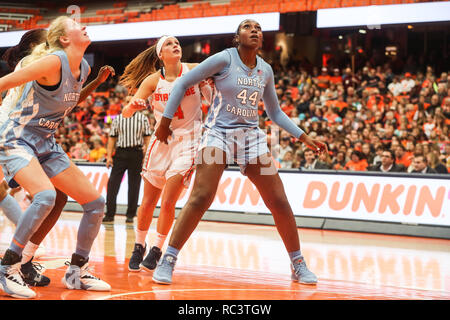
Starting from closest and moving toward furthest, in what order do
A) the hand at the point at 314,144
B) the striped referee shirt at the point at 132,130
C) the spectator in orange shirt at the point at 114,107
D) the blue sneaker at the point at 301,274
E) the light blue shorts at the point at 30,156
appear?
the light blue shorts at the point at 30,156, the blue sneaker at the point at 301,274, the hand at the point at 314,144, the striped referee shirt at the point at 132,130, the spectator in orange shirt at the point at 114,107

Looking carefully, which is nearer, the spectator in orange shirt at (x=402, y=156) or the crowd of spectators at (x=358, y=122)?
the spectator in orange shirt at (x=402, y=156)

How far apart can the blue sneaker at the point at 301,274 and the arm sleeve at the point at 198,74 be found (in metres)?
1.62

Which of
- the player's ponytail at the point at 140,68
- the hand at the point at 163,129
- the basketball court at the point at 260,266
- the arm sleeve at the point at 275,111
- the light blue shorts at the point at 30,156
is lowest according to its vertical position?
the basketball court at the point at 260,266

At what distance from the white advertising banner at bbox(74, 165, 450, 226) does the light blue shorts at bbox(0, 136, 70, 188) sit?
6.34 m

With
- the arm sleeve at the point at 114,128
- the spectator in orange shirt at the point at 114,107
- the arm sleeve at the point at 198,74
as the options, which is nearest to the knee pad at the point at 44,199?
the arm sleeve at the point at 198,74

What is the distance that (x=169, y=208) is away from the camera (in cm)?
529

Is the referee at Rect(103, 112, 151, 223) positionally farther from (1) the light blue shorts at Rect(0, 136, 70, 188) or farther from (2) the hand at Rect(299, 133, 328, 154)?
(1) the light blue shorts at Rect(0, 136, 70, 188)

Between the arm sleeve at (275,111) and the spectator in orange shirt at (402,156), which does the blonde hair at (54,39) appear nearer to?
the arm sleeve at (275,111)

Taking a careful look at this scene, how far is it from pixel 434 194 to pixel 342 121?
5615 millimetres

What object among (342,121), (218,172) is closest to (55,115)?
(218,172)

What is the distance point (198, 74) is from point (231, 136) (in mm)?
552

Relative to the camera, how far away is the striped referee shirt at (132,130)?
9.77 metres

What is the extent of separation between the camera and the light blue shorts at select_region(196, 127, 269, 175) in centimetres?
471
